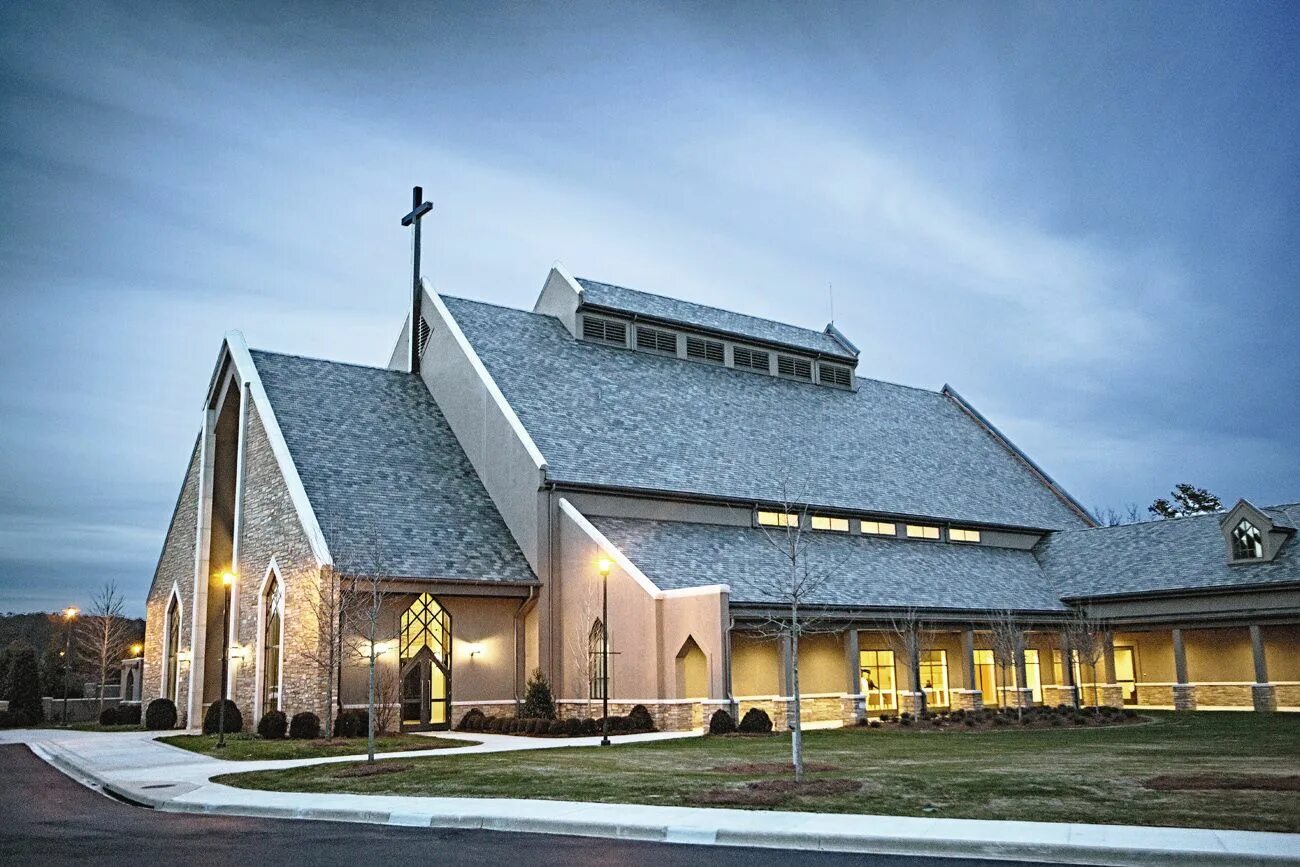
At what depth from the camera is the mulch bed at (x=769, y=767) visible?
2006 cm

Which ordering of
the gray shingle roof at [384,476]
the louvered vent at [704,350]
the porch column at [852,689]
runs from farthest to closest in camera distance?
the louvered vent at [704,350]
the porch column at [852,689]
the gray shingle roof at [384,476]

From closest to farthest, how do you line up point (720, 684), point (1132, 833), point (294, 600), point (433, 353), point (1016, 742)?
point (1132, 833), point (1016, 742), point (720, 684), point (294, 600), point (433, 353)

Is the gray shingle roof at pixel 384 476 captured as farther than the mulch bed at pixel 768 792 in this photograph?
Yes

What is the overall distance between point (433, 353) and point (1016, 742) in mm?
25707

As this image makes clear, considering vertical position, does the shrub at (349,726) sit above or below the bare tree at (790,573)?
below

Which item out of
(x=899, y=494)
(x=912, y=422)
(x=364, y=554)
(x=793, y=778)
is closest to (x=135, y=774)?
(x=364, y=554)

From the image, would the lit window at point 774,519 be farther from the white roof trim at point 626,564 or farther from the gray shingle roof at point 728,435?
the white roof trim at point 626,564

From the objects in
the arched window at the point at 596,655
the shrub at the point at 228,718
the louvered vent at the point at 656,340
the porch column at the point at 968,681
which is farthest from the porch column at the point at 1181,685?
the shrub at the point at 228,718

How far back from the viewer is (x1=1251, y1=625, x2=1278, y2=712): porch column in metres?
39.6

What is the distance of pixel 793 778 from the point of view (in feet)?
61.3

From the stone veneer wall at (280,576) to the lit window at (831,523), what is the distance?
59.9 feet

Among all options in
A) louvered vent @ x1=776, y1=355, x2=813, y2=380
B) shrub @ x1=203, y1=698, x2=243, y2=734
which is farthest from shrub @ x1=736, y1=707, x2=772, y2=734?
louvered vent @ x1=776, y1=355, x2=813, y2=380

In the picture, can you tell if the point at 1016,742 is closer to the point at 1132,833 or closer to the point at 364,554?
the point at 1132,833

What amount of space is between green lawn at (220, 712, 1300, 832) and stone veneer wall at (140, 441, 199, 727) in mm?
22224
